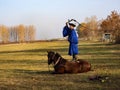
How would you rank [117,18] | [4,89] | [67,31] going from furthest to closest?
[117,18] → [67,31] → [4,89]

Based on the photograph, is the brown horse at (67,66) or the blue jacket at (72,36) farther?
the blue jacket at (72,36)

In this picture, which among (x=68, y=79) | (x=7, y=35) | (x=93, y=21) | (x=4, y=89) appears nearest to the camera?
(x=4, y=89)

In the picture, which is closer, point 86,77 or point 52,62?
point 86,77

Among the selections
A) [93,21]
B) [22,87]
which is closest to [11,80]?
[22,87]

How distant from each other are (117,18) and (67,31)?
266ft

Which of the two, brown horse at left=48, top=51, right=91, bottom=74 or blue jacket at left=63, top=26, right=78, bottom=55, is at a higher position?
blue jacket at left=63, top=26, right=78, bottom=55

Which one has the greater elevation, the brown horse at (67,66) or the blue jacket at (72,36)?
the blue jacket at (72,36)

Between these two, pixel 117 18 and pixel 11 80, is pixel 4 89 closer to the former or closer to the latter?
pixel 11 80

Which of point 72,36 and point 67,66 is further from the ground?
point 72,36

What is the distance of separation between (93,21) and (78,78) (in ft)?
489

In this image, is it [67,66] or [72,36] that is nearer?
[67,66]

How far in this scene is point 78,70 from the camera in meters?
16.2

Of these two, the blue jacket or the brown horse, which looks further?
the blue jacket

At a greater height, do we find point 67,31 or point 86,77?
point 67,31
